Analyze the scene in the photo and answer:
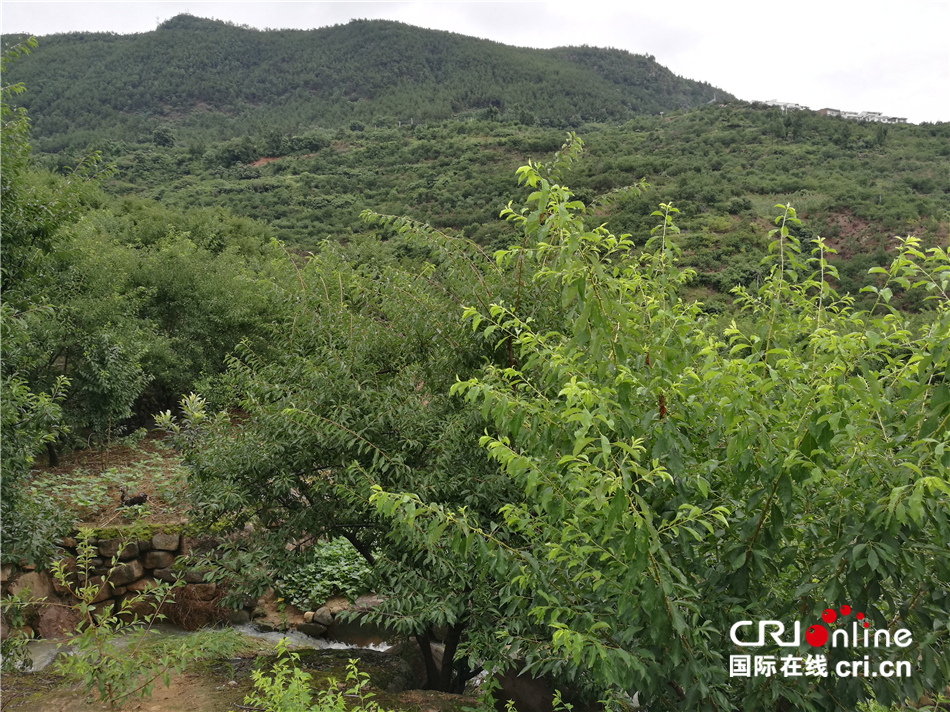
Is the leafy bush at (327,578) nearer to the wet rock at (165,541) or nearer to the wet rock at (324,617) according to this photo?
the wet rock at (324,617)

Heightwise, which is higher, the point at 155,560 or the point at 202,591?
the point at 155,560

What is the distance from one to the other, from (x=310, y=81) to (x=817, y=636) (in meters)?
84.3

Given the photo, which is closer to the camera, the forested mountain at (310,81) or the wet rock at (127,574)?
the wet rock at (127,574)

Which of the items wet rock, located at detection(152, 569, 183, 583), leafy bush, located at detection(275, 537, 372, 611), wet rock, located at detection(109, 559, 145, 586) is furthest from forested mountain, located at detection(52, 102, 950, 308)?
wet rock, located at detection(109, 559, 145, 586)

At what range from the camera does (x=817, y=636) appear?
7.86 ft

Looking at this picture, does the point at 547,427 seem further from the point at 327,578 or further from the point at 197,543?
the point at 327,578

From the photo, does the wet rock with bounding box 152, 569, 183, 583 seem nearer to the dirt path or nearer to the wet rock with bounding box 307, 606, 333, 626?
the wet rock with bounding box 307, 606, 333, 626

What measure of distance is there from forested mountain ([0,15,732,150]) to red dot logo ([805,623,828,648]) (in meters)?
53.1

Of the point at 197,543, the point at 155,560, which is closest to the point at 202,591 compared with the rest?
the point at 197,543

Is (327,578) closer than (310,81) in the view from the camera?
Yes

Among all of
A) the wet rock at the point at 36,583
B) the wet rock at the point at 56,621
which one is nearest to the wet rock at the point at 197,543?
the wet rock at the point at 56,621

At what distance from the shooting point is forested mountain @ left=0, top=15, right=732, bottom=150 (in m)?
56.7

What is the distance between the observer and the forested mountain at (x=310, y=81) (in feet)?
186

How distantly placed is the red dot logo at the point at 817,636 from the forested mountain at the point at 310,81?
53058 mm
